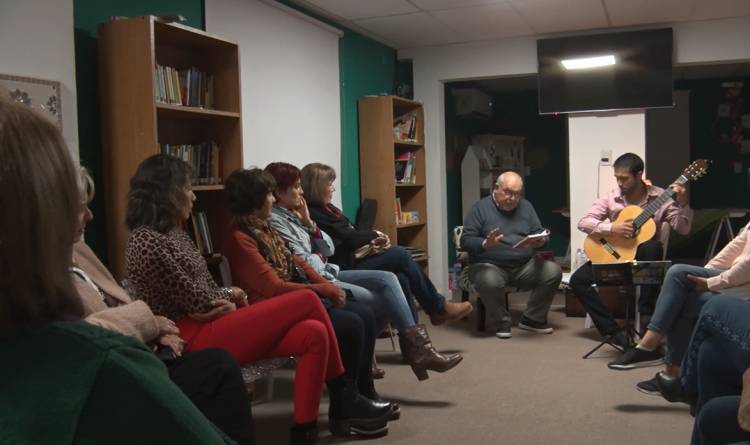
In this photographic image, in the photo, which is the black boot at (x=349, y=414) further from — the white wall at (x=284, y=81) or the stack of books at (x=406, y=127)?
the stack of books at (x=406, y=127)

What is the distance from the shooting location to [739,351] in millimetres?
1931

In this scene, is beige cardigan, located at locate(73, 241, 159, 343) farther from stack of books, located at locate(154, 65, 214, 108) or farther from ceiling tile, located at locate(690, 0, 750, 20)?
ceiling tile, located at locate(690, 0, 750, 20)

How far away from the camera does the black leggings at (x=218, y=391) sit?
1.97 m

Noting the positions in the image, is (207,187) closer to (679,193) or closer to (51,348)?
(51,348)

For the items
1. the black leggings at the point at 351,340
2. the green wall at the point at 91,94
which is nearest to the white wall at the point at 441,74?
the black leggings at the point at 351,340

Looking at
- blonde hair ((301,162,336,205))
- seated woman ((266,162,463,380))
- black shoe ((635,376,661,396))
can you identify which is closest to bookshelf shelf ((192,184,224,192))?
seated woman ((266,162,463,380))

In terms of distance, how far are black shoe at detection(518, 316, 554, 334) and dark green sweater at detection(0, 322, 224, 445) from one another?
4.40 m

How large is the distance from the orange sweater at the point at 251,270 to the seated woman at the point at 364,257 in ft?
Result: 3.30

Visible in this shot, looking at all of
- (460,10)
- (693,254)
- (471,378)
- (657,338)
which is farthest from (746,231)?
(693,254)

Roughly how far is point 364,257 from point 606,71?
2999mm

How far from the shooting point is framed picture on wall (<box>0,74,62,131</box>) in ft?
8.41

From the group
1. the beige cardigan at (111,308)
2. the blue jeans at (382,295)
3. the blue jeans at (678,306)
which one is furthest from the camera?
the blue jeans at (382,295)

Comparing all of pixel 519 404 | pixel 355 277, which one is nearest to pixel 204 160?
pixel 355 277

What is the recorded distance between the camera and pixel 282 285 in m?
2.90
